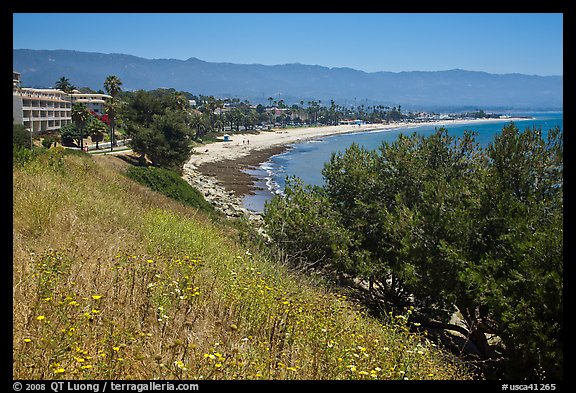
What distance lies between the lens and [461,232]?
1005 cm

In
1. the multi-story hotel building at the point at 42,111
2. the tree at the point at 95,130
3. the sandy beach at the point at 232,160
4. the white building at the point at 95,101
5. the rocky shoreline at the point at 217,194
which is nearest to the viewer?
the rocky shoreline at the point at 217,194

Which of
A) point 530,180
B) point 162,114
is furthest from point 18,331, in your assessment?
point 162,114

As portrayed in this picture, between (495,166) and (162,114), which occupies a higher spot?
(162,114)

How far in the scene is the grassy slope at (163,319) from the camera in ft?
10.8

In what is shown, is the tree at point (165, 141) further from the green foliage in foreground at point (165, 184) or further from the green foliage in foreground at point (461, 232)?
the green foliage in foreground at point (461, 232)

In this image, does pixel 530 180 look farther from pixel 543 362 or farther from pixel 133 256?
pixel 133 256

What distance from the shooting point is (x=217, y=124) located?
393 feet

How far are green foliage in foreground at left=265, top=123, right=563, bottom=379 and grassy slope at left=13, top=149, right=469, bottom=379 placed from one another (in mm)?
2243

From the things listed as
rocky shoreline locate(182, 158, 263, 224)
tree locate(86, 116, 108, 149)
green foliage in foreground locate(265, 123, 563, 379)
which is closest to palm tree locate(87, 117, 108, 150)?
tree locate(86, 116, 108, 149)

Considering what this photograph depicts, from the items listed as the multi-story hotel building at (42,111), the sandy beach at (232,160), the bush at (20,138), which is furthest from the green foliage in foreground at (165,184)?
the multi-story hotel building at (42,111)

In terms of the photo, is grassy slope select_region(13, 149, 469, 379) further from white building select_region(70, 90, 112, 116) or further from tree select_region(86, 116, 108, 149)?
white building select_region(70, 90, 112, 116)

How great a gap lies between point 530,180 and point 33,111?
186 feet

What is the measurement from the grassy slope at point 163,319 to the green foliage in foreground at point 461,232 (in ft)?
7.36
